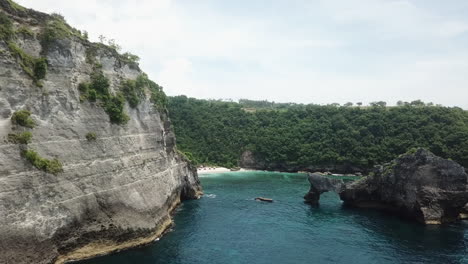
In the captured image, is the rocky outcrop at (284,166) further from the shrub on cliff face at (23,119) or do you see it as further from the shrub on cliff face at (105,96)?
the shrub on cliff face at (23,119)

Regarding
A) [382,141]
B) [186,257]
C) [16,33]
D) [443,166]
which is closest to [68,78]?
[16,33]

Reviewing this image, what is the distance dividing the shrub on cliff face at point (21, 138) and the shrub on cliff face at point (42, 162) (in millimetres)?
959

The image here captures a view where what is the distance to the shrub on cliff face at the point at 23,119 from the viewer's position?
32094mm

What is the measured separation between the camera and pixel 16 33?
34.6 metres

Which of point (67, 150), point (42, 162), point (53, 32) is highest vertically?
point (53, 32)

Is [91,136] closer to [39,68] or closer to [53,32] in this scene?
[39,68]

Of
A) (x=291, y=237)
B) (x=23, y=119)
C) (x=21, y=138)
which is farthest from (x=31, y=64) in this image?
(x=291, y=237)

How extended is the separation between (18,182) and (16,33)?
49.6 feet

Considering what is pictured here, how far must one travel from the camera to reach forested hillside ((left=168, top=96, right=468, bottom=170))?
373 feet

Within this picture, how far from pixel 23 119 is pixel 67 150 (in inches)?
212

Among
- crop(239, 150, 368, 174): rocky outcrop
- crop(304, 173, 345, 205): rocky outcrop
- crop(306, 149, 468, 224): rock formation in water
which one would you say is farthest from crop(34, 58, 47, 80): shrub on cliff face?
crop(239, 150, 368, 174): rocky outcrop

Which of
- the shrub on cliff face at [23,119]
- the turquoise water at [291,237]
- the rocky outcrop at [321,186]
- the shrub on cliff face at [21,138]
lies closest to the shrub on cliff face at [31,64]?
the shrub on cliff face at [23,119]

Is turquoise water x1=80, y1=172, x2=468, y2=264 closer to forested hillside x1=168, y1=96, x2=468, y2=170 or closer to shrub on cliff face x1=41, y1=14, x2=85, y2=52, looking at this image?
shrub on cliff face x1=41, y1=14, x2=85, y2=52

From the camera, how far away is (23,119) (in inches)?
1277
